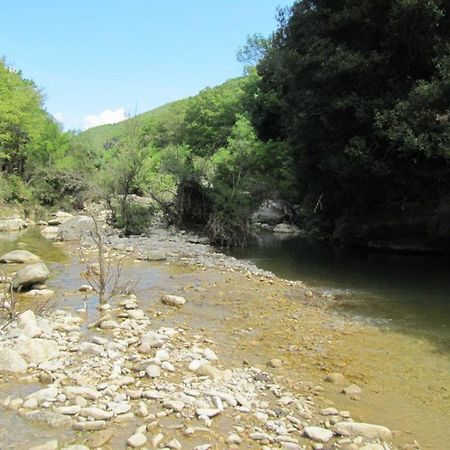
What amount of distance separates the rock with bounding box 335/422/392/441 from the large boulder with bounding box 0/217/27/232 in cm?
2656

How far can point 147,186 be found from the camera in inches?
971

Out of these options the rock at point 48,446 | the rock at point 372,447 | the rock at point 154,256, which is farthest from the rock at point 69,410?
the rock at point 154,256

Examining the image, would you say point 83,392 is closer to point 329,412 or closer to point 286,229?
point 329,412

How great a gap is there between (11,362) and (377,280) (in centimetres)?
1125

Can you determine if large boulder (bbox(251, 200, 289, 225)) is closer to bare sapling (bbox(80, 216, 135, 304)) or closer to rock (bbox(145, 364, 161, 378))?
bare sapling (bbox(80, 216, 135, 304))

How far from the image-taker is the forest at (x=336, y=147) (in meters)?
14.5

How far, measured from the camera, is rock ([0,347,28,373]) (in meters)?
6.36

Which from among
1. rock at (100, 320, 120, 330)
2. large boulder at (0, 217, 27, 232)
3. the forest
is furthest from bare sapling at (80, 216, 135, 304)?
large boulder at (0, 217, 27, 232)

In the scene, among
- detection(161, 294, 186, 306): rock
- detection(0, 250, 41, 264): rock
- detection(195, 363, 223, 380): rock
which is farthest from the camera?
detection(0, 250, 41, 264): rock

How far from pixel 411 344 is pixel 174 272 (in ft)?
25.9

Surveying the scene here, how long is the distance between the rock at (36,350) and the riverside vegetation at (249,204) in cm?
2

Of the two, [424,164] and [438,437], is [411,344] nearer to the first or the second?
[438,437]

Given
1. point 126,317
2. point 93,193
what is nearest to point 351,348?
point 126,317

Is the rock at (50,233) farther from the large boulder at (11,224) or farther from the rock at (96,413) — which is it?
the rock at (96,413)
